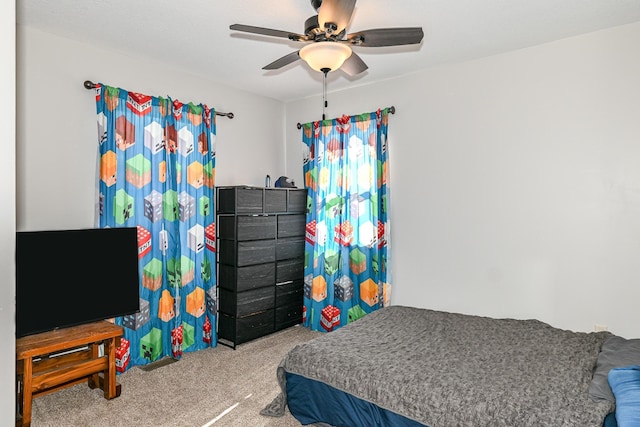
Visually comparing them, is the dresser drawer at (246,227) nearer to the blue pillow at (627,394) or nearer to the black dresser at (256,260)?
the black dresser at (256,260)

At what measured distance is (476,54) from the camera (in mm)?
3418

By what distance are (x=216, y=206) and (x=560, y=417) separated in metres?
3.25

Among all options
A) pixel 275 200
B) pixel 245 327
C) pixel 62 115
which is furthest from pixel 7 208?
pixel 275 200

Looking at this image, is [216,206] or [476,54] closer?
[476,54]

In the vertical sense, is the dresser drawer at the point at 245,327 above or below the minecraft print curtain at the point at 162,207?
below

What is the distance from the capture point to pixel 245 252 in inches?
154

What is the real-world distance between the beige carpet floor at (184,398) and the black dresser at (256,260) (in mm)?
435

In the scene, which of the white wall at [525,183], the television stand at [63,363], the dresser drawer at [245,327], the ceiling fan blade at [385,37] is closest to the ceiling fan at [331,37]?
the ceiling fan blade at [385,37]

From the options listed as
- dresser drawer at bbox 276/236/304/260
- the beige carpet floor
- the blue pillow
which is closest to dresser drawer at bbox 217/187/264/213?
dresser drawer at bbox 276/236/304/260

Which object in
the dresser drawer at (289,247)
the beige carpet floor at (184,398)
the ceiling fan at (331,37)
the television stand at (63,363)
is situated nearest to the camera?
the ceiling fan at (331,37)

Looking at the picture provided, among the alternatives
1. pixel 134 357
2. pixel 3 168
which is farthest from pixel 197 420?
pixel 3 168

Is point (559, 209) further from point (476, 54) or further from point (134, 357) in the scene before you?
point (134, 357)

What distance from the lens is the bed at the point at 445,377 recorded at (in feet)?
5.82

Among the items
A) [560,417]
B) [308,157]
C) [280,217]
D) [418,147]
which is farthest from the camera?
[308,157]
